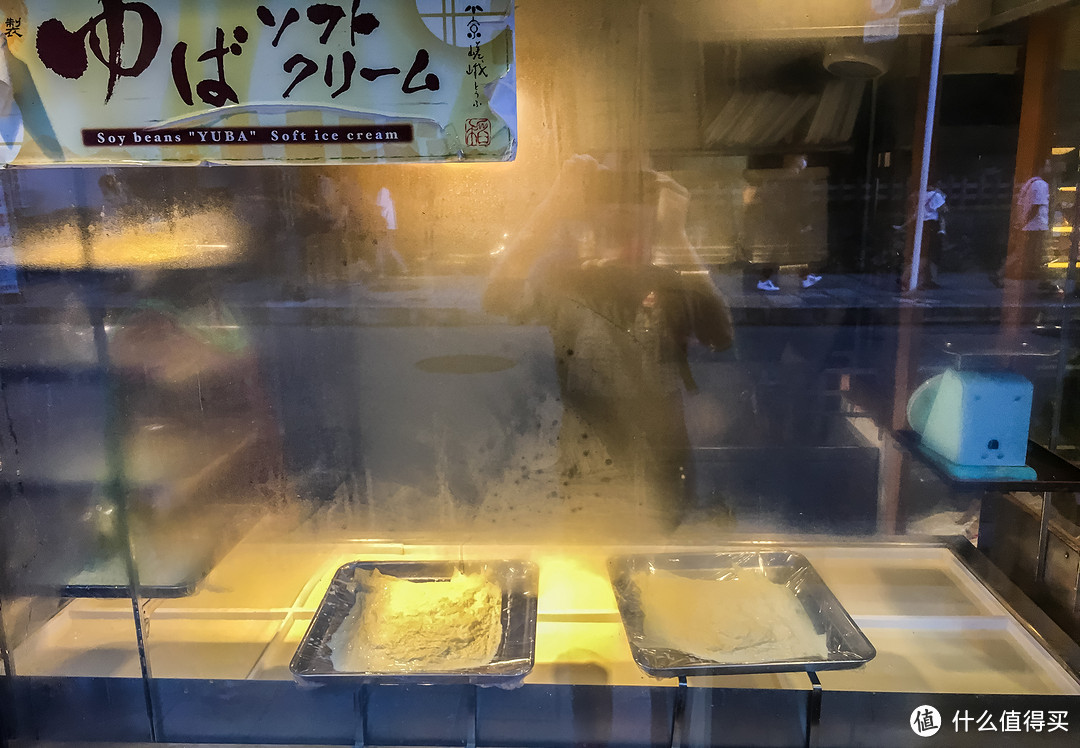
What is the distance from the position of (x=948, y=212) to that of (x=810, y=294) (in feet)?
0.74

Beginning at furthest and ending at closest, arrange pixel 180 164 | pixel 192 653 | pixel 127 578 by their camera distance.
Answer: pixel 127 578 < pixel 192 653 < pixel 180 164

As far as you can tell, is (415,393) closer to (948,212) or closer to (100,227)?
(100,227)

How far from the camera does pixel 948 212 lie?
1.03 meters

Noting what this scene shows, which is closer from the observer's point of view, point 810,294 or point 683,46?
point 683,46

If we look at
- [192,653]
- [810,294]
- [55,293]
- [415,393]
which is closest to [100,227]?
[55,293]

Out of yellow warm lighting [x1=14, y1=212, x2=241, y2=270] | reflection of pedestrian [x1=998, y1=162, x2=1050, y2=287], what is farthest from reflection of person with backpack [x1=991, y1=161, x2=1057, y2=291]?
yellow warm lighting [x1=14, y1=212, x2=241, y2=270]

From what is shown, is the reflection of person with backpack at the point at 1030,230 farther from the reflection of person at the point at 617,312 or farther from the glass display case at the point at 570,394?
the reflection of person at the point at 617,312

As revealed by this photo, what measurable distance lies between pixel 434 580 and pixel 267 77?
0.80 metres

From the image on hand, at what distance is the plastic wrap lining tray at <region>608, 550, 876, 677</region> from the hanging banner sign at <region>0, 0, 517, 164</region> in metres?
0.70

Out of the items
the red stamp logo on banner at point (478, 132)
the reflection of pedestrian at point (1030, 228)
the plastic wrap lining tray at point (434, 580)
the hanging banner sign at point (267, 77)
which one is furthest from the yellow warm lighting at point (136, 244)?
the reflection of pedestrian at point (1030, 228)

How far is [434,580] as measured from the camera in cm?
117

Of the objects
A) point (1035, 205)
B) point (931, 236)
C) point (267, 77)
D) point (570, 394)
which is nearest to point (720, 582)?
point (570, 394)

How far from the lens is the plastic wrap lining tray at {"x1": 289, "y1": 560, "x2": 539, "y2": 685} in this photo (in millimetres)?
939

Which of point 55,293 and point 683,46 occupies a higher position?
point 683,46
